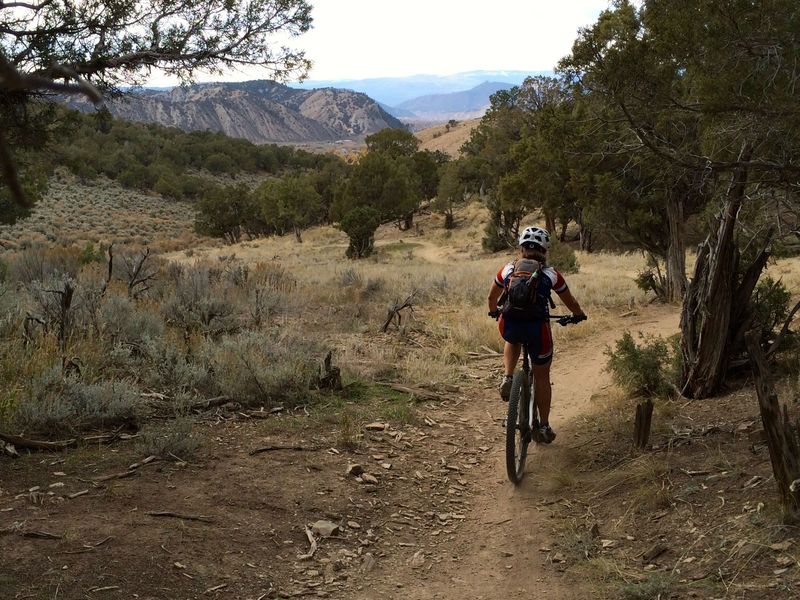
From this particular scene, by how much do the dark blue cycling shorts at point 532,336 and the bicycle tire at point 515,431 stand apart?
0.22 meters

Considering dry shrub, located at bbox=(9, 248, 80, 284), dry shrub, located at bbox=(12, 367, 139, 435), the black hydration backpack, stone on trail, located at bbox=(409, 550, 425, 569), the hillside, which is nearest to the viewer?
stone on trail, located at bbox=(409, 550, 425, 569)

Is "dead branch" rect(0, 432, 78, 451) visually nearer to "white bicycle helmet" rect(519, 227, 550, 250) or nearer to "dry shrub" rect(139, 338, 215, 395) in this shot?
"dry shrub" rect(139, 338, 215, 395)

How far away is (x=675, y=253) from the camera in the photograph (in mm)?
13047

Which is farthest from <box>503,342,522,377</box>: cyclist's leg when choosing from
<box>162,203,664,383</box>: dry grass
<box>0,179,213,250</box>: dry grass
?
<box>0,179,213,250</box>: dry grass

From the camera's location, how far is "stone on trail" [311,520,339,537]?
400 centimetres

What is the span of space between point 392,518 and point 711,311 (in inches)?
136

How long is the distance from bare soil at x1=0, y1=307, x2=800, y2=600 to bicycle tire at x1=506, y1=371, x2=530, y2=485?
16cm

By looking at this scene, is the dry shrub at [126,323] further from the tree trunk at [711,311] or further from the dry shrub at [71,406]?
the tree trunk at [711,311]

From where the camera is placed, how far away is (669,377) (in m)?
6.36

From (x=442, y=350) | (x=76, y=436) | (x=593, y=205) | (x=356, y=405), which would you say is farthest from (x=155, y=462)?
(x=593, y=205)

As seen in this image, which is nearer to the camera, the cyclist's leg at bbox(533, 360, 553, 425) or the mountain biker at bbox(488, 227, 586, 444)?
the mountain biker at bbox(488, 227, 586, 444)

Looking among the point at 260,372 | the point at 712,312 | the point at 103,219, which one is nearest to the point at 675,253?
the point at 712,312

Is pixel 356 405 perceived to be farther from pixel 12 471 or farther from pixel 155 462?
pixel 12 471

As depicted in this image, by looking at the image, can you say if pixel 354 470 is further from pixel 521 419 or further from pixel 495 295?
pixel 495 295
